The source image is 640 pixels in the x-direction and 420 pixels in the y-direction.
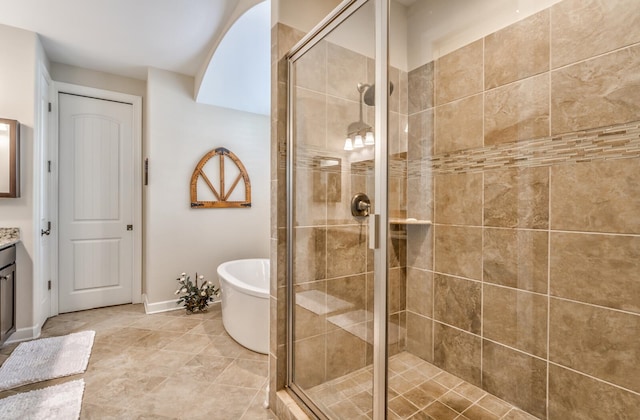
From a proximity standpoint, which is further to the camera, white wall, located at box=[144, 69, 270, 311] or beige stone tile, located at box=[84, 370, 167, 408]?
white wall, located at box=[144, 69, 270, 311]

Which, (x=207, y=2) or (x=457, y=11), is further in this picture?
(x=207, y=2)

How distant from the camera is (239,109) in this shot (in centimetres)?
382

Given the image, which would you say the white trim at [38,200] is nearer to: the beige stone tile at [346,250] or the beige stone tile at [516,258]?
the beige stone tile at [346,250]

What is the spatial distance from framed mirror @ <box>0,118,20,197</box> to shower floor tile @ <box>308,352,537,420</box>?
9.24ft

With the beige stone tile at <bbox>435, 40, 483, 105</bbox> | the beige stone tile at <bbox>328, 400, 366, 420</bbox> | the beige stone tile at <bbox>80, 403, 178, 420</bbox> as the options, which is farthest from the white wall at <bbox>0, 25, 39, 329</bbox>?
the beige stone tile at <bbox>435, 40, 483, 105</bbox>

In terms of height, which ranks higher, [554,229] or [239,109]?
[239,109]

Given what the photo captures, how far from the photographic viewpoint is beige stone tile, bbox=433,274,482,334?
6.17ft

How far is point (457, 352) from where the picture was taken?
196cm

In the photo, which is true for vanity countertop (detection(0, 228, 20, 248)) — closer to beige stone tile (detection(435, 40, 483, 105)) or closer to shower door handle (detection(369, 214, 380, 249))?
shower door handle (detection(369, 214, 380, 249))

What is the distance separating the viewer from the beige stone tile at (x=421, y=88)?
5.88 ft

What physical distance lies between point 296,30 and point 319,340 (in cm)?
171

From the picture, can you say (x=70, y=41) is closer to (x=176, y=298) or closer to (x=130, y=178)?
(x=130, y=178)

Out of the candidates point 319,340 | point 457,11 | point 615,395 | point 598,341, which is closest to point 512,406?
point 615,395

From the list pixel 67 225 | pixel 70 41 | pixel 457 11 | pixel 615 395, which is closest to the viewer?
pixel 615 395
